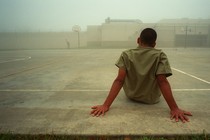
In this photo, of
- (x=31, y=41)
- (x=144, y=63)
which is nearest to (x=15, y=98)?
(x=144, y=63)

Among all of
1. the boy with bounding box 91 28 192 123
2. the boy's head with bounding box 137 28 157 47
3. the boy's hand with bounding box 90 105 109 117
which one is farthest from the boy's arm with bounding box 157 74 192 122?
the boy's hand with bounding box 90 105 109 117

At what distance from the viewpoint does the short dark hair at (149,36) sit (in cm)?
292

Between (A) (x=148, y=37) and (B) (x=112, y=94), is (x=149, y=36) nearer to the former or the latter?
(A) (x=148, y=37)

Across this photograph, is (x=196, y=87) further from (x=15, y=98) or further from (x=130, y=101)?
(x=15, y=98)

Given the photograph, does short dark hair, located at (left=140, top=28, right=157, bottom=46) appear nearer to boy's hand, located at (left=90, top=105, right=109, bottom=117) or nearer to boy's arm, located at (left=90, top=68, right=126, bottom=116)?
boy's arm, located at (left=90, top=68, right=126, bottom=116)

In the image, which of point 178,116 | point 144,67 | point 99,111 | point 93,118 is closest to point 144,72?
point 144,67

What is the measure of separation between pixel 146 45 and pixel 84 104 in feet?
4.76

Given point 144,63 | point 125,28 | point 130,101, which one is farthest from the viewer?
point 125,28

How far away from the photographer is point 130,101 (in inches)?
135

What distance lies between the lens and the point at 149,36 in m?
2.93

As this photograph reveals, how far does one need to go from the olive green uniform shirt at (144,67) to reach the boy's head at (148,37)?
82 millimetres

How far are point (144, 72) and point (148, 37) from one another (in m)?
0.54

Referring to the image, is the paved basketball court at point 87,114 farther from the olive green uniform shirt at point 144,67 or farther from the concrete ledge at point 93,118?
the olive green uniform shirt at point 144,67

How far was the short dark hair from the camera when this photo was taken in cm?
292
